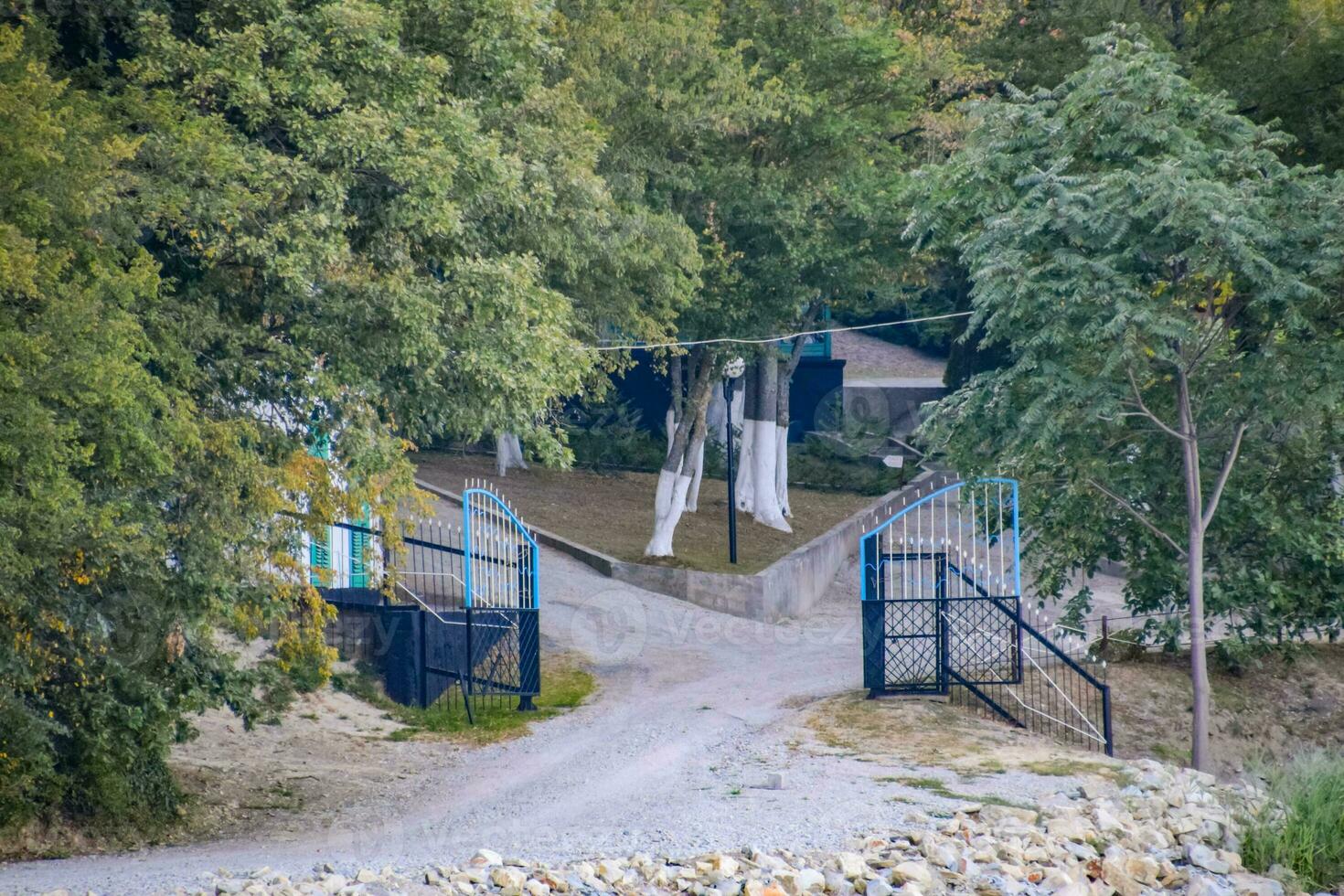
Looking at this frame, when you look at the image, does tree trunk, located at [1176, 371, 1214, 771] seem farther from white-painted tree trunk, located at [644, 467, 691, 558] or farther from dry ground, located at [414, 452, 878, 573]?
white-painted tree trunk, located at [644, 467, 691, 558]

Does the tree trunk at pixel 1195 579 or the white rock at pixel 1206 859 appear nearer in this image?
the white rock at pixel 1206 859

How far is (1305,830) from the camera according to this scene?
10.6m

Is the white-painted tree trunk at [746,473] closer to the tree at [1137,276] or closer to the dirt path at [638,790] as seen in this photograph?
the dirt path at [638,790]

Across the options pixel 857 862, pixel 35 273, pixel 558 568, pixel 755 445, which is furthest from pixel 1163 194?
pixel 755 445

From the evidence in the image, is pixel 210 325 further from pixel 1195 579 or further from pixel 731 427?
pixel 731 427

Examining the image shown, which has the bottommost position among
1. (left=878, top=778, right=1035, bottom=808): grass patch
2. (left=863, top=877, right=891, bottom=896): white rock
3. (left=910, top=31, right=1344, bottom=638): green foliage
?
(left=863, top=877, right=891, bottom=896): white rock

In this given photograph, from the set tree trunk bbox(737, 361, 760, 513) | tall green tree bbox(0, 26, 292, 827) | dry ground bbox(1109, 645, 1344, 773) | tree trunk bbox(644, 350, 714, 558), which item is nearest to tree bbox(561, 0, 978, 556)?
tree trunk bbox(644, 350, 714, 558)

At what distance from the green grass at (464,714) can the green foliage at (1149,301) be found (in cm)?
497

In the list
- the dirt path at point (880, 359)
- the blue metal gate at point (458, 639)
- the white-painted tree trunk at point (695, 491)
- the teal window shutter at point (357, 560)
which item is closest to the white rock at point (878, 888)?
the blue metal gate at point (458, 639)

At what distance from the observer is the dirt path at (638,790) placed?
1005cm

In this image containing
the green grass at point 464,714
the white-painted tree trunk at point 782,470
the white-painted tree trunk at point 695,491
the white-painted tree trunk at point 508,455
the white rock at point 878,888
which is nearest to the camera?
the white rock at point 878,888

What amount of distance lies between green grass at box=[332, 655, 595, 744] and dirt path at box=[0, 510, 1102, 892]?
311 mm

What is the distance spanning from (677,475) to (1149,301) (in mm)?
10930

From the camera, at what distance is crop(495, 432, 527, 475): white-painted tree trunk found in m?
31.2
